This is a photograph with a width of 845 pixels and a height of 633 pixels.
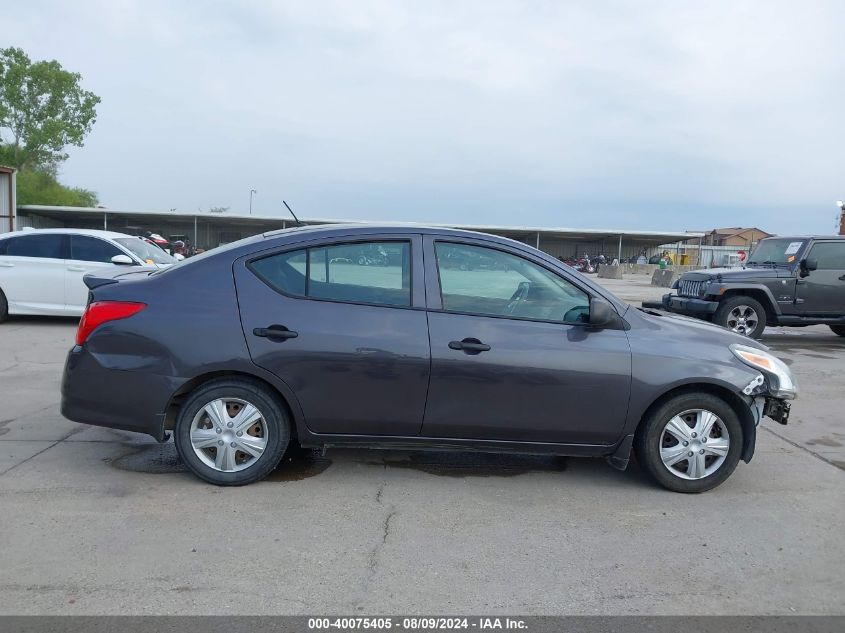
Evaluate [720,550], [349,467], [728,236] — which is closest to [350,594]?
[349,467]

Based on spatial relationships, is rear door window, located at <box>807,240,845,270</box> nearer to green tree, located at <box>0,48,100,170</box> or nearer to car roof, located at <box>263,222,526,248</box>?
car roof, located at <box>263,222,526,248</box>

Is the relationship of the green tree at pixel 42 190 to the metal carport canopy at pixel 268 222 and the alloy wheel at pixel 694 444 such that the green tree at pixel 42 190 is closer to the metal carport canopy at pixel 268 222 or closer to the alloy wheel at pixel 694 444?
the metal carport canopy at pixel 268 222

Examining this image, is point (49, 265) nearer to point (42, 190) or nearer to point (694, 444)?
point (694, 444)

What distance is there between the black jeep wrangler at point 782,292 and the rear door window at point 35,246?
9990mm

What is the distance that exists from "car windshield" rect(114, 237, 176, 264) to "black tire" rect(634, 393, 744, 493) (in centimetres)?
873

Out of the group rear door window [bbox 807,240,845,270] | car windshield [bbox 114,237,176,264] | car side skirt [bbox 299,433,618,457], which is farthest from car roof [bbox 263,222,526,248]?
rear door window [bbox 807,240,845,270]

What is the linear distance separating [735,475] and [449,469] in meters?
2.08

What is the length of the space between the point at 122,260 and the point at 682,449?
29.7 feet

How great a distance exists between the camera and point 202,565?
132 inches

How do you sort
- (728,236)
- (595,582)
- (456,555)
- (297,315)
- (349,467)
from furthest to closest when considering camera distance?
1. (728,236)
2. (349,467)
3. (297,315)
4. (456,555)
5. (595,582)

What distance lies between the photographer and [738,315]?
11094mm

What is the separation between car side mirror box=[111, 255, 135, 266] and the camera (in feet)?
34.2

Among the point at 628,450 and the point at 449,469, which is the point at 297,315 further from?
the point at 628,450
